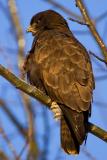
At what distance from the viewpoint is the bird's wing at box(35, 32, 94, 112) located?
18.6 feet

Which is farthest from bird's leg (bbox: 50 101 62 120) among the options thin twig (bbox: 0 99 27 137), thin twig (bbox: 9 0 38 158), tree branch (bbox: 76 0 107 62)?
thin twig (bbox: 0 99 27 137)

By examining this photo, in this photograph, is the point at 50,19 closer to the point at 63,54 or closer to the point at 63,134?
the point at 63,54

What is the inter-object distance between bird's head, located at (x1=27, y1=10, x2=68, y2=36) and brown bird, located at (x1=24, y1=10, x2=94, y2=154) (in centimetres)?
49

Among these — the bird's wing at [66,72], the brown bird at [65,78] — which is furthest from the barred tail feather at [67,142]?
the bird's wing at [66,72]

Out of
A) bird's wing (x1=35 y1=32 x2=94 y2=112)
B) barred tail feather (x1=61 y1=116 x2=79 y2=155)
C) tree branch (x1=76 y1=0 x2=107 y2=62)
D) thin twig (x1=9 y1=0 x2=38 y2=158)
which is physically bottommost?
thin twig (x1=9 y1=0 x2=38 y2=158)

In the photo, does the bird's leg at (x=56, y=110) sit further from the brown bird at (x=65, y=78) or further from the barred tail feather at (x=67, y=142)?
the barred tail feather at (x=67, y=142)

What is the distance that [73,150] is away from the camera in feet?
18.3

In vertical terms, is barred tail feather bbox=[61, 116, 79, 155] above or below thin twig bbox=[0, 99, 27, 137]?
above

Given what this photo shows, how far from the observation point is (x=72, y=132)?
5629mm

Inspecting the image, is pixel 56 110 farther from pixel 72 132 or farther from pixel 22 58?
pixel 22 58

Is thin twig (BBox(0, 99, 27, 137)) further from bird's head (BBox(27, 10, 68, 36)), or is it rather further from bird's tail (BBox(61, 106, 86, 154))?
bird's tail (BBox(61, 106, 86, 154))

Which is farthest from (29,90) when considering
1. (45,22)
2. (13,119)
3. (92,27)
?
(13,119)

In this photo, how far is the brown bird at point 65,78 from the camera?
5.62 metres

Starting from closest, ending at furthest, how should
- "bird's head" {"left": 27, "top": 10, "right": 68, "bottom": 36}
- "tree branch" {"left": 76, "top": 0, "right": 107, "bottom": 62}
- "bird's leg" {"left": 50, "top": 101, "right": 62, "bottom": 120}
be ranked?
"tree branch" {"left": 76, "top": 0, "right": 107, "bottom": 62} → "bird's leg" {"left": 50, "top": 101, "right": 62, "bottom": 120} → "bird's head" {"left": 27, "top": 10, "right": 68, "bottom": 36}
